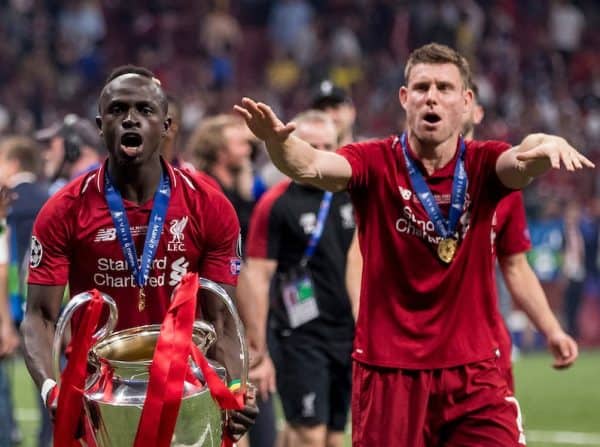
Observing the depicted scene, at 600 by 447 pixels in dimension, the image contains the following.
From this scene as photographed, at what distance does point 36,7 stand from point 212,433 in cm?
2182

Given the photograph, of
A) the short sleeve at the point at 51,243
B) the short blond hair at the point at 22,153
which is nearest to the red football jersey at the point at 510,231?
the short sleeve at the point at 51,243

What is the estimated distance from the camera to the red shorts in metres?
5.96

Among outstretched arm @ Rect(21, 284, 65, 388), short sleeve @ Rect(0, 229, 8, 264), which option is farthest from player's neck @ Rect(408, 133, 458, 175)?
short sleeve @ Rect(0, 229, 8, 264)

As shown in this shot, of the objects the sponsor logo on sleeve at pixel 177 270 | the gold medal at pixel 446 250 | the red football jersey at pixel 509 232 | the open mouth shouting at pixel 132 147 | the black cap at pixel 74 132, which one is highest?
the black cap at pixel 74 132

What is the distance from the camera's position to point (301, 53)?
2570 cm

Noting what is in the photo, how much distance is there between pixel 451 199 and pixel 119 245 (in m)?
1.49

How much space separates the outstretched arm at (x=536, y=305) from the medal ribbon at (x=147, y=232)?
2339mm

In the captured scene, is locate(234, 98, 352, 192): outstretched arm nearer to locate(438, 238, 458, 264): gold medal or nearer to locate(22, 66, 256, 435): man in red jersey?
locate(22, 66, 256, 435): man in red jersey

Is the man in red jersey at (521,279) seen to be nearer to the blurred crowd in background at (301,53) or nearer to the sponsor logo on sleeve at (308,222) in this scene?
the sponsor logo on sleeve at (308,222)

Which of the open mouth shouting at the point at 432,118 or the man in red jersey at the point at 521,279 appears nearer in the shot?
the open mouth shouting at the point at 432,118

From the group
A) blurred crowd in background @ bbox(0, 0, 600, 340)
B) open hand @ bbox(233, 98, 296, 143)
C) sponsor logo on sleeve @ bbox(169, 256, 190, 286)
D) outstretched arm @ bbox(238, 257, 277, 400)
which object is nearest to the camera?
open hand @ bbox(233, 98, 296, 143)

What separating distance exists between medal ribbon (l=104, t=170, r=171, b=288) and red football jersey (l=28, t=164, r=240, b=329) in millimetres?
31

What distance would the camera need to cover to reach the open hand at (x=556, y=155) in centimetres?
540

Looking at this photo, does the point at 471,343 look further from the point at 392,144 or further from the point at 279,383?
the point at 279,383
